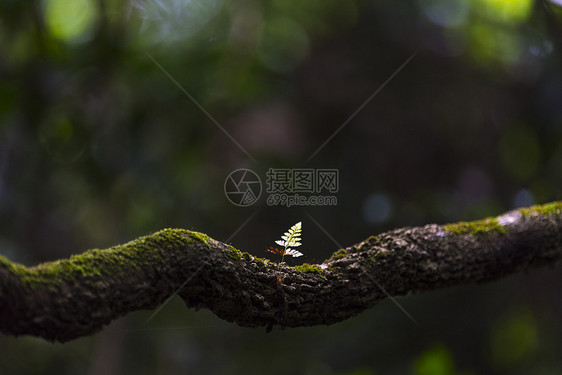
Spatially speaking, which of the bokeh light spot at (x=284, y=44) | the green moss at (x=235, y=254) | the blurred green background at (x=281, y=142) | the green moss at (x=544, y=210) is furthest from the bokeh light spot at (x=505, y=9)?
the green moss at (x=235, y=254)

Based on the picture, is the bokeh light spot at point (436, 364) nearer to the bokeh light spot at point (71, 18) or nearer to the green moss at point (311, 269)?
the green moss at point (311, 269)

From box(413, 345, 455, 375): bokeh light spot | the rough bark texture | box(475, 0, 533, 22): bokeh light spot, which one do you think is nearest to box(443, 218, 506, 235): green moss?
the rough bark texture

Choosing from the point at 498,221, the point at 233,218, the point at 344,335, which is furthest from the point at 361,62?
the point at 498,221

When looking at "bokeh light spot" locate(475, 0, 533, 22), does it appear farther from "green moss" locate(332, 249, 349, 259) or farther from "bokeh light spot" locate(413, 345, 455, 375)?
"green moss" locate(332, 249, 349, 259)

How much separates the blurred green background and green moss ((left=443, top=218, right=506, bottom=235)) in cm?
104

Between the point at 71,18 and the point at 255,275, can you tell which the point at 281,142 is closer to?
the point at 71,18

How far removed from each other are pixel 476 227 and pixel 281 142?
2064 millimetres

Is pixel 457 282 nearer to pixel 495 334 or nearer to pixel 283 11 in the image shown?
pixel 495 334

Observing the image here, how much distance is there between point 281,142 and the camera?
340cm

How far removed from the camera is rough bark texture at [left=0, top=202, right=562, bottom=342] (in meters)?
0.77

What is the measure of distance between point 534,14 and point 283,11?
1.60 metres

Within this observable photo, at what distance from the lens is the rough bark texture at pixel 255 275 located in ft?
2.52

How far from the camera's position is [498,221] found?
4.97ft

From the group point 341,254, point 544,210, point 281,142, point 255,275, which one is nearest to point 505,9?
point 281,142
